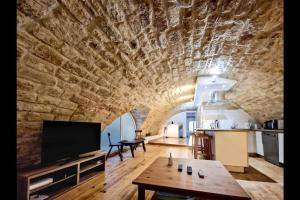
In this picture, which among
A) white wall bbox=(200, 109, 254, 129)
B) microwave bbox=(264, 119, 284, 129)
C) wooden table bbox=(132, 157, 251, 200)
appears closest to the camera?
wooden table bbox=(132, 157, 251, 200)

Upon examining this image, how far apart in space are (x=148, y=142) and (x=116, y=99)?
19.7 ft

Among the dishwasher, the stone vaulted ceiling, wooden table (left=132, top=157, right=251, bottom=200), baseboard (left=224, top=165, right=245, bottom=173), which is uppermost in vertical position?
the stone vaulted ceiling

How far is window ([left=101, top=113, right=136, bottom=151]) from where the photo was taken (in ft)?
18.0

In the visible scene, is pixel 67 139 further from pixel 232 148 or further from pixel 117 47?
pixel 232 148

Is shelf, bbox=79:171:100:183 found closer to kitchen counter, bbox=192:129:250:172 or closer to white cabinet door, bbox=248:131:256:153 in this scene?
kitchen counter, bbox=192:129:250:172

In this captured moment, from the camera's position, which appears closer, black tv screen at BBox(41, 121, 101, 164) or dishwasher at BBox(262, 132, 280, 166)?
black tv screen at BBox(41, 121, 101, 164)

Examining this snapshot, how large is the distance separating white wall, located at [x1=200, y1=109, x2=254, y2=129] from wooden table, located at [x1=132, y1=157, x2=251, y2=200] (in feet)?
15.2

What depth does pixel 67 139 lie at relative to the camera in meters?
2.93

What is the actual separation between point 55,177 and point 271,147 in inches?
215

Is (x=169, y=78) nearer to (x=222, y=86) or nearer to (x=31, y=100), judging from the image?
(x=222, y=86)

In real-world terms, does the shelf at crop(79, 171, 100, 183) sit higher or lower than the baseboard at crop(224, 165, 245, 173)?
higher

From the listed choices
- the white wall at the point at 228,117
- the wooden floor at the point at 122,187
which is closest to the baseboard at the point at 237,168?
the wooden floor at the point at 122,187

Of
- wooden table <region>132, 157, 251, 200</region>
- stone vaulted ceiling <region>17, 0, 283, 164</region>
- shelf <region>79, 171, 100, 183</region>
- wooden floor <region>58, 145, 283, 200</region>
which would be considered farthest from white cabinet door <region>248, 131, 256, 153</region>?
shelf <region>79, 171, 100, 183</region>
